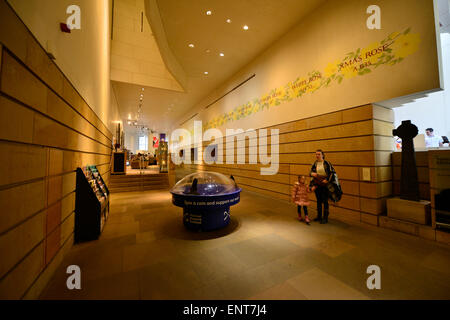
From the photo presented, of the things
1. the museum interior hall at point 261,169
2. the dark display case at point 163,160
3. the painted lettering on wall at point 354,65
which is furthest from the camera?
the dark display case at point 163,160

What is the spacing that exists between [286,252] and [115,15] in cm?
1207

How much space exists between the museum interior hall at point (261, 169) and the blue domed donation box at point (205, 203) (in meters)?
0.03

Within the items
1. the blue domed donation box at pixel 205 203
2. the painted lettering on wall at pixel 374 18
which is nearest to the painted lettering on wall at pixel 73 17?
the blue domed donation box at pixel 205 203

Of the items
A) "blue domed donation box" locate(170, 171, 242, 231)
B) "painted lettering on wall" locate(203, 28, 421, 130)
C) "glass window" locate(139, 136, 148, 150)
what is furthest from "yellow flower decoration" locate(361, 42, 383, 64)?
"glass window" locate(139, 136, 148, 150)

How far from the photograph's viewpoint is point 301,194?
4.09 meters

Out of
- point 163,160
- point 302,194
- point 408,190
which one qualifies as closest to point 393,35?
point 408,190

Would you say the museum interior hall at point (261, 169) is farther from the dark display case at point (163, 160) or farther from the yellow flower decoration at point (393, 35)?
the dark display case at point (163, 160)

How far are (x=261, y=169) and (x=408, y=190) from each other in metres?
4.37

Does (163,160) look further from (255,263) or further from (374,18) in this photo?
(374,18)

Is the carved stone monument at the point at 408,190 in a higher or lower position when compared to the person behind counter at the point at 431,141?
lower

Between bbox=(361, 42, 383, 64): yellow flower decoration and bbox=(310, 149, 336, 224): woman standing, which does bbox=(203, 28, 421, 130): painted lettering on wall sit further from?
bbox=(310, 149, 336, 224): woman standing

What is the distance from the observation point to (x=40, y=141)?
1.95 metres

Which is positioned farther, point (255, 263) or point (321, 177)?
point (321, 177)

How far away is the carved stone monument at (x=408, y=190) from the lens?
11.3ft
